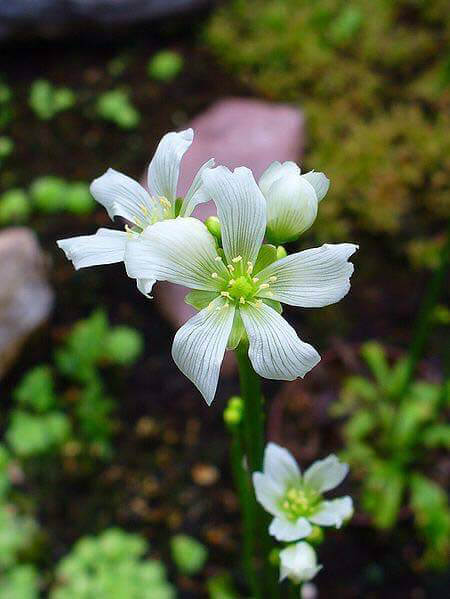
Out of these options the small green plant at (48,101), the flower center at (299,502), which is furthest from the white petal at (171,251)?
the small green plant at (48,101)

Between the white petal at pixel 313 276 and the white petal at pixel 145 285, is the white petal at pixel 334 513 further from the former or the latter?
the white petal at pixel 145 285

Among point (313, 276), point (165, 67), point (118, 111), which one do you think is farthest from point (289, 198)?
point (165, 67)

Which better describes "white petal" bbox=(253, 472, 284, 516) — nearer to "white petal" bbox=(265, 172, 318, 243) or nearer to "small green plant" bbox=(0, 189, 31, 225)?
"white petal" bbox=(265, 172, 318, 243)

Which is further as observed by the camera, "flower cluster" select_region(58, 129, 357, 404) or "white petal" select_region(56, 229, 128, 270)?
"white petal" select_region(56, 229, 128, 270)

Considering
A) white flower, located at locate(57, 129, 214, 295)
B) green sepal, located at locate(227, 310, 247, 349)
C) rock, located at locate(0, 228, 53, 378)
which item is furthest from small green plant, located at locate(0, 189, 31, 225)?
green sepal, located at locate(227, 310, 247, 349)

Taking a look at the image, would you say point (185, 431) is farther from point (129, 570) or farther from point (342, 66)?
point (342, 66)

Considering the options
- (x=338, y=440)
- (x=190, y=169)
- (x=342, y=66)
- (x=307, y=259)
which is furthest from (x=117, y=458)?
(x=342, y=66)

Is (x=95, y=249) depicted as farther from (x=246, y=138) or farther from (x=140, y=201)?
(x=246, y=138)

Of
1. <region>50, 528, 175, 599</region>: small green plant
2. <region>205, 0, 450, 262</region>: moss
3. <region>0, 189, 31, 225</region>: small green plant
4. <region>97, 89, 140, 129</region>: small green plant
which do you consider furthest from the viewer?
<region>97, 89, 140, 129</region>: small green plant
